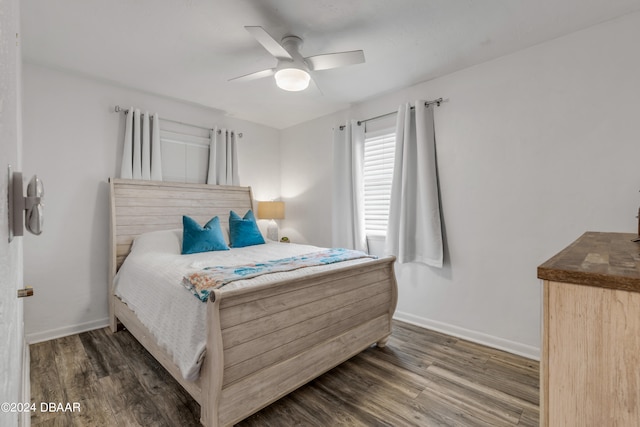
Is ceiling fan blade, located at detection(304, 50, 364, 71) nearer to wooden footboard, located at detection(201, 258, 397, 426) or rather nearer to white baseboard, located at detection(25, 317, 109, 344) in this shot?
wooden footboard, located at detection(201, 258, 397, 426)

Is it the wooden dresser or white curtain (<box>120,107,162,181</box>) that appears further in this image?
white curtain (<box>120,107,162,181</box>)

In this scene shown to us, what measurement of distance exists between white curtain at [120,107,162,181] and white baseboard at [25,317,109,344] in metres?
1.53

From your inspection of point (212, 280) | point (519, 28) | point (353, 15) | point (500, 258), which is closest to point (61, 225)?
point (212, 280)

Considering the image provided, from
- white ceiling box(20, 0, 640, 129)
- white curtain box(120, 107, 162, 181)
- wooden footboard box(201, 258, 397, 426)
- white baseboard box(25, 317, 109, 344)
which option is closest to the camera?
wooden footboard box(201, 258, 397, 426)

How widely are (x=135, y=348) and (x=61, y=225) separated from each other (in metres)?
1.41

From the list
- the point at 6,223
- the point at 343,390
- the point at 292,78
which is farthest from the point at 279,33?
the point at 343,390

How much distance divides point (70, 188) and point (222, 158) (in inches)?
63.8

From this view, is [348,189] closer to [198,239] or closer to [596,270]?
[198,239]

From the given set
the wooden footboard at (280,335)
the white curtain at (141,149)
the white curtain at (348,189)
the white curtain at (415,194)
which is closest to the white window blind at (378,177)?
the white curtain at (348,189)

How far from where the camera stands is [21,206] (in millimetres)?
684

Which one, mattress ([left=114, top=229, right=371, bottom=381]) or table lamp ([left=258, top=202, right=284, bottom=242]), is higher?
table lamp ([left=258, top=202, right=284, bottom=242])

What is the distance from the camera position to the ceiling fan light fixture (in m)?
2.16

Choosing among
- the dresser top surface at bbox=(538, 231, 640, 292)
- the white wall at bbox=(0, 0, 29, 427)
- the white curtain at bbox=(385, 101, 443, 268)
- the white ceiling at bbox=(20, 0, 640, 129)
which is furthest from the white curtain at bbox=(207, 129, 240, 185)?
the dresser top surface at bbox=(538, 231, 640, 292)

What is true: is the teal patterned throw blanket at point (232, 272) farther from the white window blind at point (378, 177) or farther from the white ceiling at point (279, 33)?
the white ceiling at point (279, 33)
